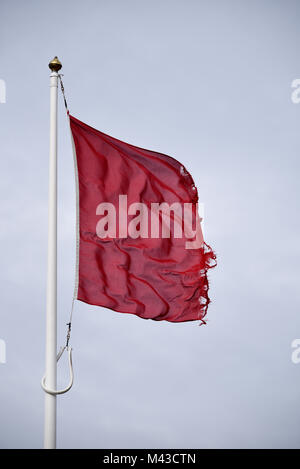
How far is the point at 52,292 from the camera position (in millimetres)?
10641

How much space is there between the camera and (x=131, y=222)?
1338 cm

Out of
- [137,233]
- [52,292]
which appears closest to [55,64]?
[137,233]

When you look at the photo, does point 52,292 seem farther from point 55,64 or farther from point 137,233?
point 55,64

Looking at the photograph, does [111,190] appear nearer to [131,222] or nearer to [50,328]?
[131,222]

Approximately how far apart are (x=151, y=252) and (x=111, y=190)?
1658 millimetres

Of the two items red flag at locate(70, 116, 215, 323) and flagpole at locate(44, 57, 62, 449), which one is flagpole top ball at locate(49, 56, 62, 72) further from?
red flag at locate(70, 116, 215, 323)

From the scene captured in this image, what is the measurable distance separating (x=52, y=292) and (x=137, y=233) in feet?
11.1

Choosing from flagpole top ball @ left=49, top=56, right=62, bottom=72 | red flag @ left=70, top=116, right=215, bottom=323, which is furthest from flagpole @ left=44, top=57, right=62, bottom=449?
red flag @ left=70, top=116, right=215, bottom=323

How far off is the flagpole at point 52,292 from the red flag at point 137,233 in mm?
1134

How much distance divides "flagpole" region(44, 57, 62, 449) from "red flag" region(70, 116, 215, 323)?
1.13 meters

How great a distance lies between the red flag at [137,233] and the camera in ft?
40.9

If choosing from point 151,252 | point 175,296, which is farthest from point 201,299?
point 151,252

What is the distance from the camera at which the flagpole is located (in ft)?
33.7

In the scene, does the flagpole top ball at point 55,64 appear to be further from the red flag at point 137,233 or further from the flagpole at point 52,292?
the red flag at point 137,233
